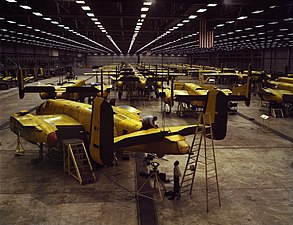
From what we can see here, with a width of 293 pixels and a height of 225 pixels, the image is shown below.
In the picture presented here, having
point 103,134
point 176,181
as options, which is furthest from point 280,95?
point 103,134

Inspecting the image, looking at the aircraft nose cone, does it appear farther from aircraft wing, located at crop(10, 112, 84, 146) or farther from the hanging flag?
the hanging flag

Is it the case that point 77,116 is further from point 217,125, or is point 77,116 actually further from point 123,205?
point 217,125

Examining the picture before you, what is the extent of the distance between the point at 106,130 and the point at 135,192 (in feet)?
12.9

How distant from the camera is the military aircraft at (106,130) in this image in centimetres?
1087

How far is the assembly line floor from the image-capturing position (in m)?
11.0

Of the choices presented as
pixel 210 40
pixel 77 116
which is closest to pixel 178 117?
pixel 210 40

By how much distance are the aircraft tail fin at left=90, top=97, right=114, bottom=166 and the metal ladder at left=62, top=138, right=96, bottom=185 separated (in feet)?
11.8

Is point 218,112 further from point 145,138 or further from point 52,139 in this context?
point 52,139

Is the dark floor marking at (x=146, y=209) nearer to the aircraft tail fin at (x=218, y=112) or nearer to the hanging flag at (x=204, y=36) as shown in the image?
the aircraft tail fin at (x=218, y=112)

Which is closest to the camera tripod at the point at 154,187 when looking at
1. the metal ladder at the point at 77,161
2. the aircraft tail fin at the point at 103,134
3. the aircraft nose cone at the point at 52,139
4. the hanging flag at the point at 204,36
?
the aircraft tail fin at the point at 103,134

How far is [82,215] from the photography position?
11.2 m

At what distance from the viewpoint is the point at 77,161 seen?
48.5ft

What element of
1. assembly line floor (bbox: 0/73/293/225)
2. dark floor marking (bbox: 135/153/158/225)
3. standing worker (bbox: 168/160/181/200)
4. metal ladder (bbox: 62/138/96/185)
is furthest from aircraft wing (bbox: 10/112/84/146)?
standing worker (bbox: 168/160/181/200)

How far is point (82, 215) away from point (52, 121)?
7.17 m
